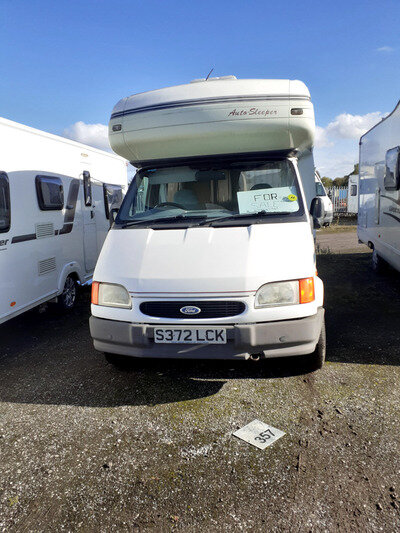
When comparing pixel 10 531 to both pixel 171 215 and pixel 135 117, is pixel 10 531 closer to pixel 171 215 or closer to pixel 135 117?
pixel 171 215

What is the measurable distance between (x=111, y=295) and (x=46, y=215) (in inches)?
118

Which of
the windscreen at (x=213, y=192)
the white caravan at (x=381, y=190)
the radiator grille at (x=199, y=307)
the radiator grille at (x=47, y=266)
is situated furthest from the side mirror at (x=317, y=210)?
the radiator grille at (x=47, y=266)

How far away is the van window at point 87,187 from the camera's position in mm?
7426

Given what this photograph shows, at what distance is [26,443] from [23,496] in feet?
2.02

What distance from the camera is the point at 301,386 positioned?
398cm

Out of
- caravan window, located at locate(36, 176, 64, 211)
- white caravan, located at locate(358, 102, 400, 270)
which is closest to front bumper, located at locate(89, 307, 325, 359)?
caravan window, located at locate(36, 176, 64, 211)

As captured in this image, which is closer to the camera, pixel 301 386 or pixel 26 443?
pixel 26 443

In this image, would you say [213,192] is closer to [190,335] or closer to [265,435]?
[190,335]

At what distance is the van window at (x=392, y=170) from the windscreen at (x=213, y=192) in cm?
226

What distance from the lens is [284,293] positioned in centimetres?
350

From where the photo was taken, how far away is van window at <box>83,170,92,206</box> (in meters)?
7.43

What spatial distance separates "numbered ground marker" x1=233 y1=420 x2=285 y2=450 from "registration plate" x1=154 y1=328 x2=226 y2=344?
708 millimetres

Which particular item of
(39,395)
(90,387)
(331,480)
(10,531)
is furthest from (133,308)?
(331,480)

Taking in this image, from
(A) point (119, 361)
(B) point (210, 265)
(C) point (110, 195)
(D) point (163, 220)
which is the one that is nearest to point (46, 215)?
(C) point (110, 195)
